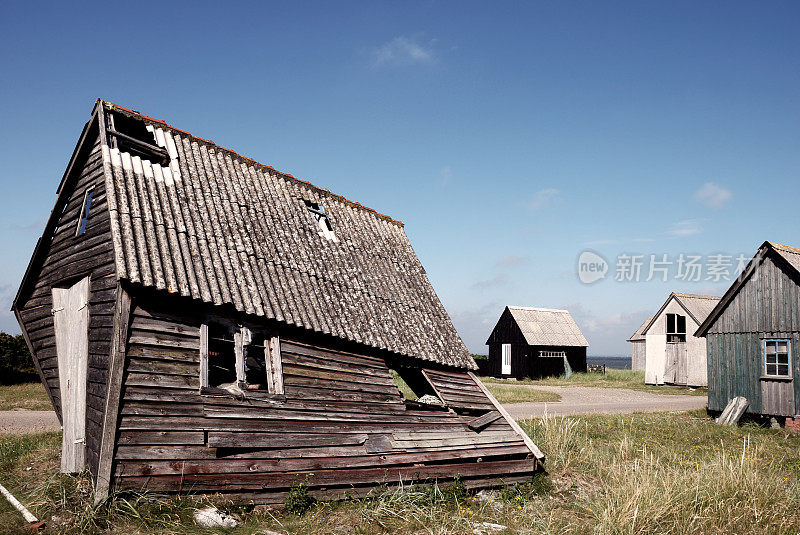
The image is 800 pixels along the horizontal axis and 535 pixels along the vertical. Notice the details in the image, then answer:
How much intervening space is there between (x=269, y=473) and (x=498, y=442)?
4.84 meters

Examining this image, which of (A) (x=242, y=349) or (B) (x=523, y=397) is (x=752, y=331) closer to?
(B) (x=523, y=397)

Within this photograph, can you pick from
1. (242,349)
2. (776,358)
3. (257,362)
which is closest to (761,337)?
(776,358)

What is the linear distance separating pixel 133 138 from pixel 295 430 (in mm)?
5872

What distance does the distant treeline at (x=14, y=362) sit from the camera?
2361 centimetres

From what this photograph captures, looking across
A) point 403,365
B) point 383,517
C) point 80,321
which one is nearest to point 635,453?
point 403,365

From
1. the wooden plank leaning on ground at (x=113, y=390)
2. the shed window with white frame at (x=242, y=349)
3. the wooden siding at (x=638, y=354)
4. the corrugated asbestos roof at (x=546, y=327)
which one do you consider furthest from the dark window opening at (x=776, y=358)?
the wooden siding at (x=638, y=354)

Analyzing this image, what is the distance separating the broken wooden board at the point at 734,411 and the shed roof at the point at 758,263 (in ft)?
8.86

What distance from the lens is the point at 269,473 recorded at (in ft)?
28.1

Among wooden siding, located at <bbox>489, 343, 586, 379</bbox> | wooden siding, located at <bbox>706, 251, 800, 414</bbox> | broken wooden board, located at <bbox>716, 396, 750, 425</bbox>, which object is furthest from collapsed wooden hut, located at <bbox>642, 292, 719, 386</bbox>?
broken wooden board, located at <bbox>716, 396, 750, 425</bbox>

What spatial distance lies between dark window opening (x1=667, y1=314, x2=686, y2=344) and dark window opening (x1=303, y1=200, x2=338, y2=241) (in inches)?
1212

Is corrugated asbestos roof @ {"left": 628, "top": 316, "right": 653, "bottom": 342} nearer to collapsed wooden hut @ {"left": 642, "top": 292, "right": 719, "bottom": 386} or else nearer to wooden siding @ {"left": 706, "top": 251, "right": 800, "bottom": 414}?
collapsed wooden hut @ {"left": 642, "top": 292, "right": 719, "bottom": 386}

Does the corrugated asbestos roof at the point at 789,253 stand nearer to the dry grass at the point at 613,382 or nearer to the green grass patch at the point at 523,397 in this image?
the green grass patch at the point at 523,397

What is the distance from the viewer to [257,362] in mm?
10812

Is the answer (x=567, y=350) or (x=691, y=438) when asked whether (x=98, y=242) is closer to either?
(x=691, y=438)
